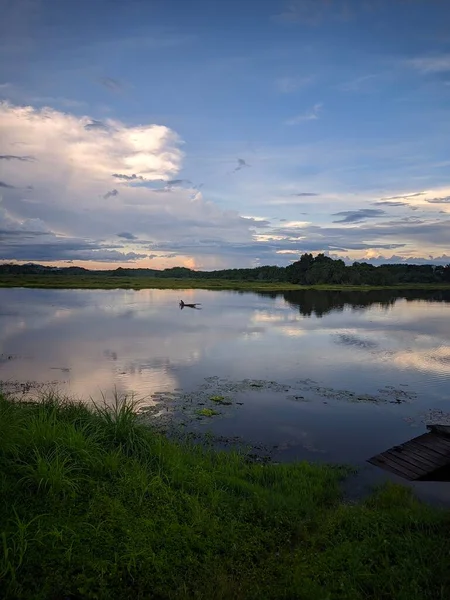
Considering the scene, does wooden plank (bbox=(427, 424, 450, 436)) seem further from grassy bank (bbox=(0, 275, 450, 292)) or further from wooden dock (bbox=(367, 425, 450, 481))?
grassy bank (bbox=(0, 275, 450, 292))

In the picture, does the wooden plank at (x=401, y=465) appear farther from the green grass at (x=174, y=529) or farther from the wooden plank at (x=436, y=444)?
the wooden plank at (x=436, y=444)

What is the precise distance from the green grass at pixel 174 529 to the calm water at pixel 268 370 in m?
3.00

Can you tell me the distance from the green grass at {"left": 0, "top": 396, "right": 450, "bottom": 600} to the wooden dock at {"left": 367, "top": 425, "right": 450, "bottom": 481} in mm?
725

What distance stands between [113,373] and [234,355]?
7.42 metres

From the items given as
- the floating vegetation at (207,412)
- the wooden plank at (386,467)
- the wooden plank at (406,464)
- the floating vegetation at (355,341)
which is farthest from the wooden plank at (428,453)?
the floating vegetation at (355,341)

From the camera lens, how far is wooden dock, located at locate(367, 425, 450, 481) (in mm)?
8867

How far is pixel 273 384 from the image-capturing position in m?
18.1

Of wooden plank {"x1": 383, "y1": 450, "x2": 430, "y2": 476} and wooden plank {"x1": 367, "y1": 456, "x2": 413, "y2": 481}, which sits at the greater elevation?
wooden plank {"x1": 383, "y1": 450, "x2": 430, "y2": 476}

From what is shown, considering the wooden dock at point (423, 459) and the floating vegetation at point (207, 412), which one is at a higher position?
the wooden dock at point (423, 459)

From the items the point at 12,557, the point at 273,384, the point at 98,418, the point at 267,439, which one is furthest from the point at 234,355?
the point at 12,557

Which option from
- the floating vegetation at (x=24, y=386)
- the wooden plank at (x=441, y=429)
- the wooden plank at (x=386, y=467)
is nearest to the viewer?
the wooden plank at (x=386, y=467)

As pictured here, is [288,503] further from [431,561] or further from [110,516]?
[110,516]

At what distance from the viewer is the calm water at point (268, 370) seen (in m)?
12.8

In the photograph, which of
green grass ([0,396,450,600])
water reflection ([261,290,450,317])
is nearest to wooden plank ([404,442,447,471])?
green grass ([0,396,450,600])
